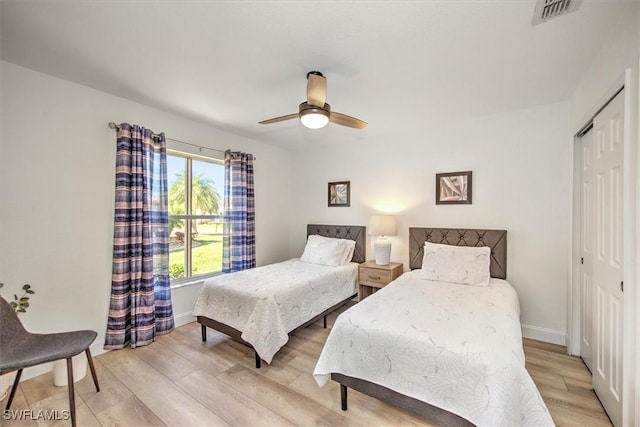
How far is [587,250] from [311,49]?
2.81 metres

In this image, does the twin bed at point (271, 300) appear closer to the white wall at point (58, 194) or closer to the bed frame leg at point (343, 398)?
the bed frame leg at point (343, 398)

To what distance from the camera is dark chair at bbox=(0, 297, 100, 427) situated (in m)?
1.65

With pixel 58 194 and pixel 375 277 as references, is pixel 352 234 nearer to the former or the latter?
pixel 375 277

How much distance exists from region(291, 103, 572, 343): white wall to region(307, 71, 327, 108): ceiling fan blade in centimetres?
208

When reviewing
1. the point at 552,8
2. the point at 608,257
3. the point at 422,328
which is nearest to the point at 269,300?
the point at 422,328

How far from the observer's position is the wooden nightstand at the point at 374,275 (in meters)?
3.33

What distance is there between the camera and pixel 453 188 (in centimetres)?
333

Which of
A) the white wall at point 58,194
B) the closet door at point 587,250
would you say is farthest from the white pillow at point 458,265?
the white wall at point 58,194

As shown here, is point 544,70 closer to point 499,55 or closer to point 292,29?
point 499,55

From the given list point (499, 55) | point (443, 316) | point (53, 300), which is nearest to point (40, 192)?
point (53, 300)

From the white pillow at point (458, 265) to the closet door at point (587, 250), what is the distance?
28.5 inches

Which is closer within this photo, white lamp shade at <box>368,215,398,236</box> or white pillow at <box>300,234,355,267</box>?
white lamp shade at <box>368,215,398,236</box>

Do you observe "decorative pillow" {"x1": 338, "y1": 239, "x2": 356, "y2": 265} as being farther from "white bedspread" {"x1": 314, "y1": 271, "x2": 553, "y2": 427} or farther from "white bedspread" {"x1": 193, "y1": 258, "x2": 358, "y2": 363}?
"white bedspread" {"x1": 314, "y1": 271, "x2": 553, "y2": 427}

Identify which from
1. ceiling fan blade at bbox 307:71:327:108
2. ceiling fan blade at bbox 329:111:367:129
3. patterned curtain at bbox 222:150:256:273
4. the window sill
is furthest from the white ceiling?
the window sill
